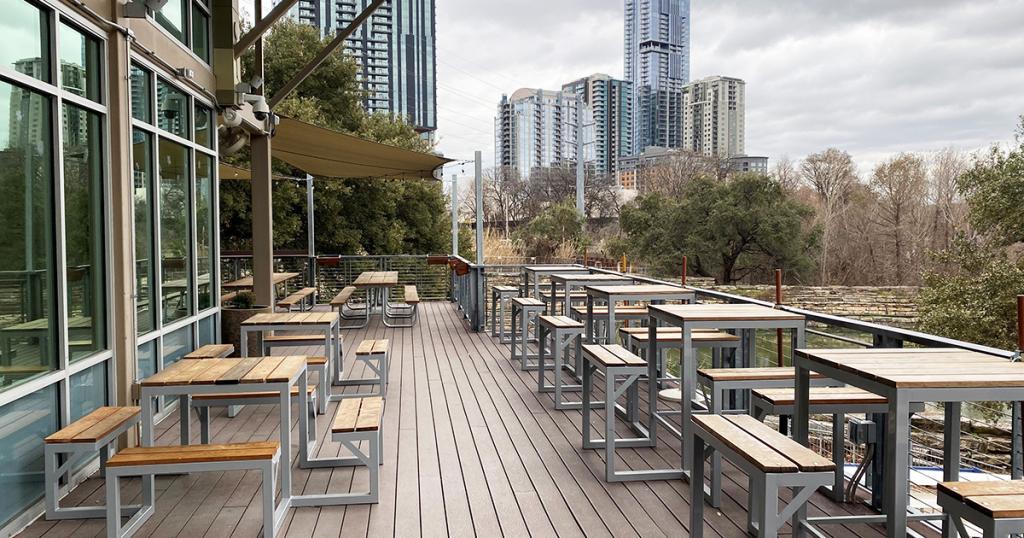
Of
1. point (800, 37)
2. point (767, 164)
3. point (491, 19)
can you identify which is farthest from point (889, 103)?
point (491, 19)

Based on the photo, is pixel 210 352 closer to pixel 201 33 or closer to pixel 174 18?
pixel 174 18

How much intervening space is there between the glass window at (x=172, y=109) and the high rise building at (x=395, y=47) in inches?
1383

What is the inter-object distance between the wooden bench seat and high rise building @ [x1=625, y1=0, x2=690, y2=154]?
46526 mm

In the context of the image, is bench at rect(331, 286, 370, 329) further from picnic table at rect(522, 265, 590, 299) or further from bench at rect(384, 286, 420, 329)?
picnic table at rect(522, 265, 590, 299)

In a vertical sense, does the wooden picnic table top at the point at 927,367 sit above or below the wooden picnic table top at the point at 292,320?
above

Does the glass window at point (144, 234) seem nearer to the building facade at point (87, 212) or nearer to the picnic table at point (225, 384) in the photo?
the building facade at point (87, 212)

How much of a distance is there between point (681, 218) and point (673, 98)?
3112cm

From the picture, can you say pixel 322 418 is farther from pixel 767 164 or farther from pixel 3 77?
pixel 767 164

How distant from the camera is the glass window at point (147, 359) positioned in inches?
170

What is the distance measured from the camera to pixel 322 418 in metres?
4.98

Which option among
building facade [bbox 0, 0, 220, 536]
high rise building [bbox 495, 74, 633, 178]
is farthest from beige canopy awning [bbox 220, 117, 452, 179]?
high rise building [bbox 495, 74, 633, 178]

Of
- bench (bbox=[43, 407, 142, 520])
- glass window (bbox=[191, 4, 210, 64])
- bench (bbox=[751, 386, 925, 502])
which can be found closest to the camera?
bench (bbox=[43, 407, 142, 520])

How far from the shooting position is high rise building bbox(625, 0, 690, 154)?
170ft

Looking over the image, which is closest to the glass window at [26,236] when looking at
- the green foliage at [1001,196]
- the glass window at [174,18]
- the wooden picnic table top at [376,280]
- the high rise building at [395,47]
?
the glass window at [174,18]
